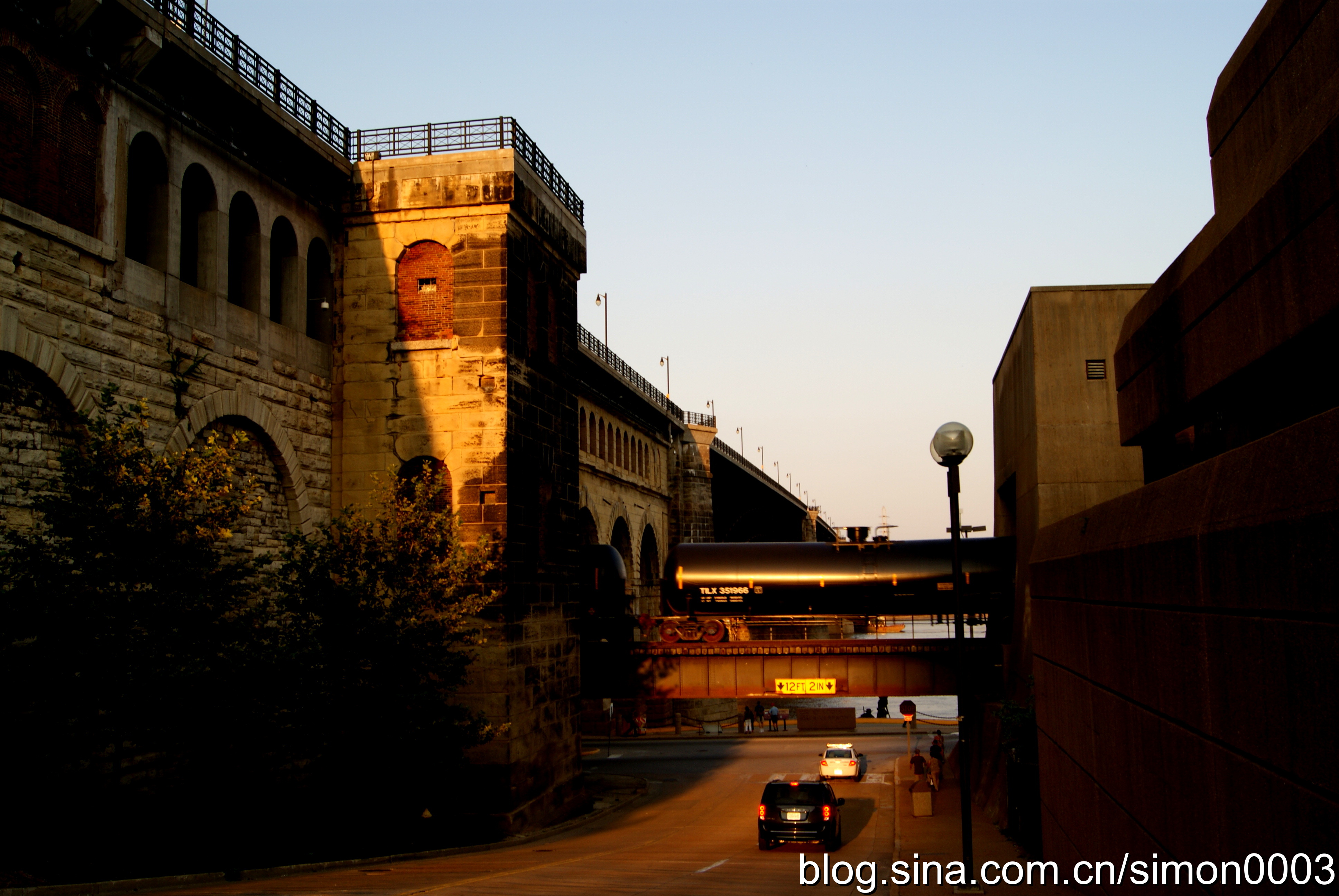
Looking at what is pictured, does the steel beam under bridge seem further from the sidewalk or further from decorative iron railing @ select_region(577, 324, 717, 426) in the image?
decorative iron railing @ select_region(577, 324, 717, 426)

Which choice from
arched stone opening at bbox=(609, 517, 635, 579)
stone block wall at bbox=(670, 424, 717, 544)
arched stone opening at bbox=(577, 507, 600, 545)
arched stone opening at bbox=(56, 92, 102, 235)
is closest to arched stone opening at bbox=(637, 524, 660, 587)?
stone block wall at bbox=(670, 424, 717, 544)

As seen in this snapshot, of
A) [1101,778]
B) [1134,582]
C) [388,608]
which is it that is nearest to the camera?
[1134,582]

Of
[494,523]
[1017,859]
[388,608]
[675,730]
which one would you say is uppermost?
[494,523]

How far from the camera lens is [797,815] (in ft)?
71.6

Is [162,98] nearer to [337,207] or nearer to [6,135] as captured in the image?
[6,135]

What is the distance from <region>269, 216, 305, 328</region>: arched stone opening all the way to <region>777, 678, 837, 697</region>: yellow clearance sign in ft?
51.6

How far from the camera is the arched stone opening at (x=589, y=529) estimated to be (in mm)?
47219

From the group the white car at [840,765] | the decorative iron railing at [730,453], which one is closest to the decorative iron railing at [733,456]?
the decorative iron railing at [730,453]

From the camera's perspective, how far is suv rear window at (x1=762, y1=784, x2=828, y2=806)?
867 inches

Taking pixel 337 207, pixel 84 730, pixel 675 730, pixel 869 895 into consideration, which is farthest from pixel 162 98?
pixel 675 730

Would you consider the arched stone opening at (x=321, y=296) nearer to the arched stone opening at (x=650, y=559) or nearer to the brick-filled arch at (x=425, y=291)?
the brick-filled arch at (x=425, y=291)

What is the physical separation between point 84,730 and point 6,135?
9.03m

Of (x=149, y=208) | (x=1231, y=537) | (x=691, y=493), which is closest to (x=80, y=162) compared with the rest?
(x=149, y=208)

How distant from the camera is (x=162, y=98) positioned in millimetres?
19703
